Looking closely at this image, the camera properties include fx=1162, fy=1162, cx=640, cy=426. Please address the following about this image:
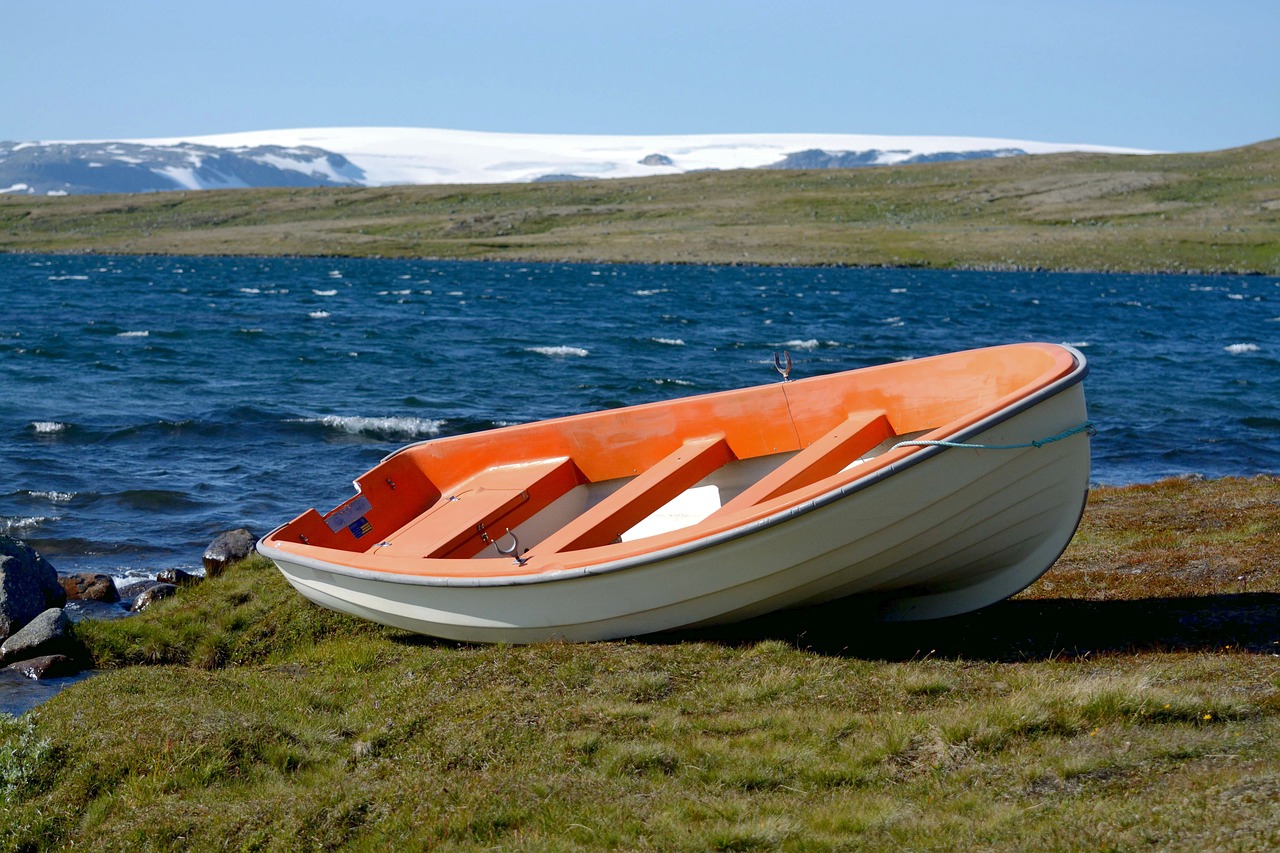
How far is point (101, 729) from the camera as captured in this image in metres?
7.14

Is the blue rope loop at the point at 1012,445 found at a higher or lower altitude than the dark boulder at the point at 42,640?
higher

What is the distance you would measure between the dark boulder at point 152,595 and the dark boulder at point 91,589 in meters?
0.31

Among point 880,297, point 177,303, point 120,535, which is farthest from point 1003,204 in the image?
point 120,535

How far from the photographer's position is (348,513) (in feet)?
36.6

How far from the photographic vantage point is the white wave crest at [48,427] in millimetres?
22266

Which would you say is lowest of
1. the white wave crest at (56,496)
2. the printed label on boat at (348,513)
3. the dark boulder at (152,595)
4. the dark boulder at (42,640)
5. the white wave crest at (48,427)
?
the white wave crest at (56,496)

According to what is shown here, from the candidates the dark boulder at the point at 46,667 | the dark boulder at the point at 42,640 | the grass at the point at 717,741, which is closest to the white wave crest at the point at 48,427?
the dark boulder at the point at 42,640

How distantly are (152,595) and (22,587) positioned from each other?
1428mm

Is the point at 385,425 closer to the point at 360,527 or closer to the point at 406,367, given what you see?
the point at 406,367

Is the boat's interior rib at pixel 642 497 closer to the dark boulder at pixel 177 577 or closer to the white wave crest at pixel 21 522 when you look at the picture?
the dark boulder at pixel 177 577

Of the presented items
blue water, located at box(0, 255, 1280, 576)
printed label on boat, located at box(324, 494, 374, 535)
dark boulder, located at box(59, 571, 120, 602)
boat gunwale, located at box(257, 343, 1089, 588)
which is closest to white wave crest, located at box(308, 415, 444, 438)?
blue water, located at box(0, 255, 1280, 576)

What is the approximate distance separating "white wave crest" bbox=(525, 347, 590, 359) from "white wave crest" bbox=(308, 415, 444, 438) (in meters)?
13.7

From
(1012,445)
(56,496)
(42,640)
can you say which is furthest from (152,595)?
(1012,445)

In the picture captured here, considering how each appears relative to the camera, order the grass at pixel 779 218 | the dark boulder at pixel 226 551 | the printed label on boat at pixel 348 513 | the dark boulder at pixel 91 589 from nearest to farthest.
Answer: the printed label on boat at pixel 348 513, the dark boulder at pixel 91 589, the dark boulder at pixel 226 551, the grass at pixel 779 218
